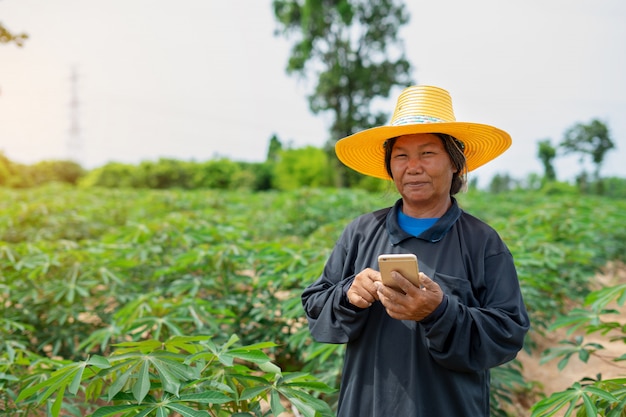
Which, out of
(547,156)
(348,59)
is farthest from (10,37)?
(547,156)

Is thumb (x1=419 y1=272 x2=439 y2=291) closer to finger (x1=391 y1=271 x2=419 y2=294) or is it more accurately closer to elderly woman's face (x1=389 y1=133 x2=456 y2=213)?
finger (x1=391 y1=271 x2=419 y2=294)

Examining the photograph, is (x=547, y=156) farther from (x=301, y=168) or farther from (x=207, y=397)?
(x=207, y=397)

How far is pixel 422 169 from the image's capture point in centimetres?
129

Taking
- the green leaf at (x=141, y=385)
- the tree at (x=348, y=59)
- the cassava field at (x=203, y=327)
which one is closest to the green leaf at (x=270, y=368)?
the cassava field at (x=203, y=327)

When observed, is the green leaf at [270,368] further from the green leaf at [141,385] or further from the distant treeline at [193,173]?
the distant treeline at [193,173]

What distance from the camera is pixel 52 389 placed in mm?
1333

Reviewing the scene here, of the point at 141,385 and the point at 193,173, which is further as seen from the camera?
the point at 193,173

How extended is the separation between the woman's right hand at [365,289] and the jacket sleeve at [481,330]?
13 cm

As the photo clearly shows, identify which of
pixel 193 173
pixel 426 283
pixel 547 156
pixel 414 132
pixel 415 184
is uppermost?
pixel 547 156

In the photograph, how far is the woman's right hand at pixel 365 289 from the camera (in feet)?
3.69

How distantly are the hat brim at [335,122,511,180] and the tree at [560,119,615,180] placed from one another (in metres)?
39.4

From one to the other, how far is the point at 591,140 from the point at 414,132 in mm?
41581

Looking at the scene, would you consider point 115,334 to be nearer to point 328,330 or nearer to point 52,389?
point 52,389

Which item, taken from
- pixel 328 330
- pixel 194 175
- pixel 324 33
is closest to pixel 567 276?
pixel 328 330
